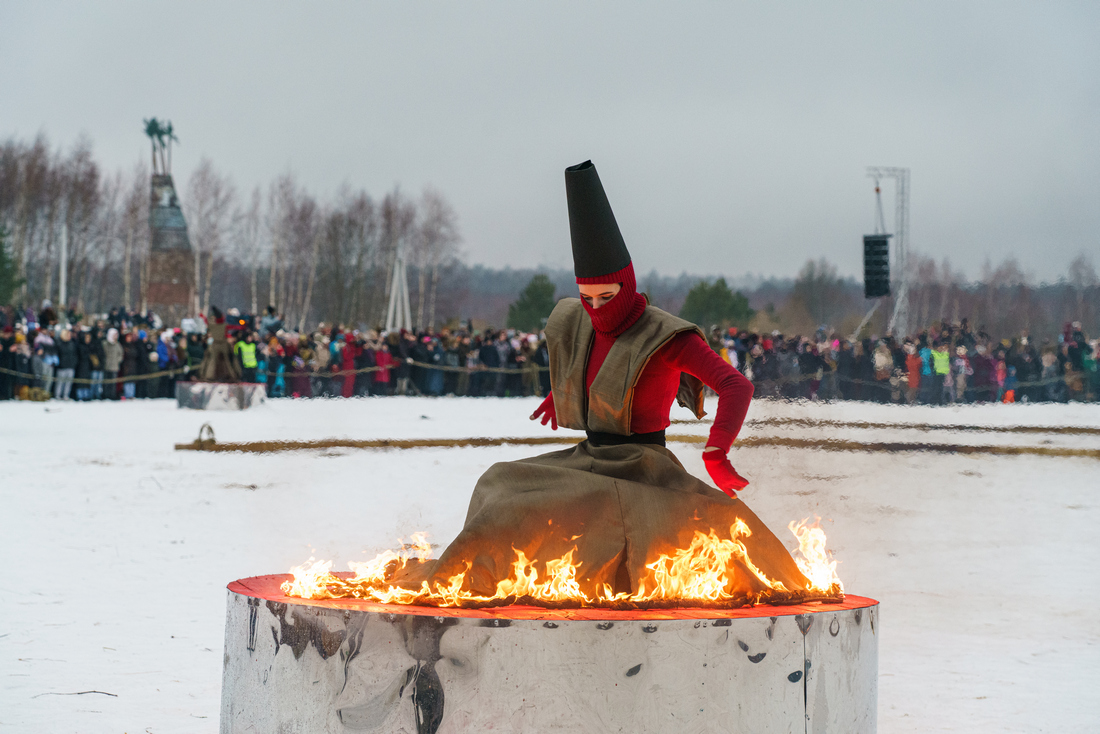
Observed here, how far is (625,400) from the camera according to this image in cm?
318

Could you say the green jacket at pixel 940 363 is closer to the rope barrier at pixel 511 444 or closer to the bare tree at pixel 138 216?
the rope barrier at pixel 511 444

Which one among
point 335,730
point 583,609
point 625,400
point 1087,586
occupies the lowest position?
point 1087,586

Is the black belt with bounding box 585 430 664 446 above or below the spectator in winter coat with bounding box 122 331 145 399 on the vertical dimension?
below

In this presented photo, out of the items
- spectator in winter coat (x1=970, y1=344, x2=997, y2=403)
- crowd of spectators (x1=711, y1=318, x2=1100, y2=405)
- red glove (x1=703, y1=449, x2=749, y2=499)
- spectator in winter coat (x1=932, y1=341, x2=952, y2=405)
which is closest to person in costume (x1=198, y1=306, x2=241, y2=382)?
crowd of spectators (x1=711, y1=318, x2=1100, y2=405)

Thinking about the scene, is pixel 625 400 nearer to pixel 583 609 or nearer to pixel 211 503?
pixel 583 609

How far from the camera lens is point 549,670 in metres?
2.59

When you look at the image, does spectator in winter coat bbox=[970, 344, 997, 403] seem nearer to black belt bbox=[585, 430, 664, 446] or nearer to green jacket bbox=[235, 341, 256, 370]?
green jacket bbox=[235, 341, 256, 370]

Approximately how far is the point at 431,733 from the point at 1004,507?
863cm

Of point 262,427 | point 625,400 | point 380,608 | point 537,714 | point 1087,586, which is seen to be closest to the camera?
point 537,714

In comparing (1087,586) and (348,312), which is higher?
(348,312)

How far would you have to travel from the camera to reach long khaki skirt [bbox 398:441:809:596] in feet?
9.68

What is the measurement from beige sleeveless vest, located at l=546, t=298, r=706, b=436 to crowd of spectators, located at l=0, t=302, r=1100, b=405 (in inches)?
770

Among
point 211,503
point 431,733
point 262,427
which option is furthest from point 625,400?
point 262,427

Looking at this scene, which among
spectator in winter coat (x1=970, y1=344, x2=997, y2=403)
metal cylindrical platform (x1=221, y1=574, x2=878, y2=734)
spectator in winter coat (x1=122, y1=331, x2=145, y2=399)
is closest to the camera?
metal cylindrical platform (x1=221, y1=574, x2=878, y2=734)
